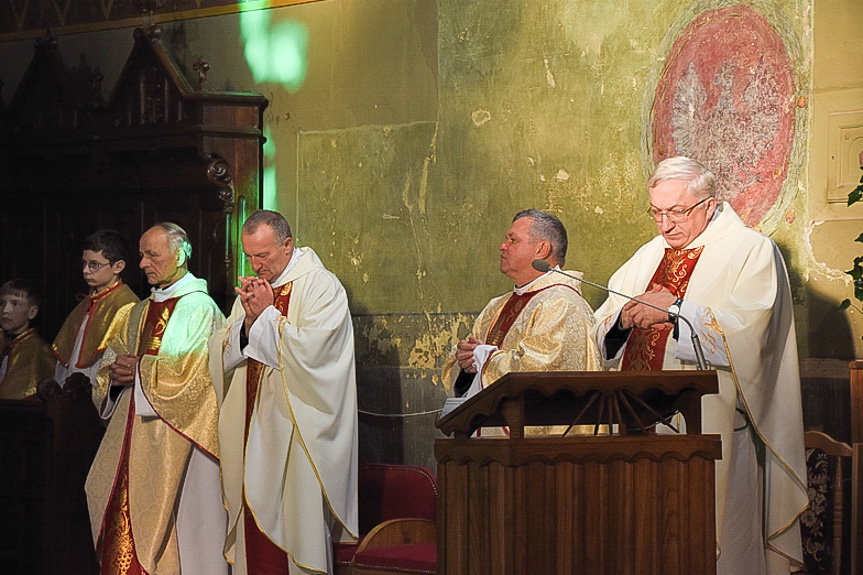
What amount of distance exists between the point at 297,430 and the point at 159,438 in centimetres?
81

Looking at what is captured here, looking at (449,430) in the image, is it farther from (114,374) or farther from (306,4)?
(306,4)

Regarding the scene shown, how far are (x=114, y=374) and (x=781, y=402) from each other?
339 centimetres

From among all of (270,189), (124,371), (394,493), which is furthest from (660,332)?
(270,189)

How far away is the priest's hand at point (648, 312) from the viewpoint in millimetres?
4508

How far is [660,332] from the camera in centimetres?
498

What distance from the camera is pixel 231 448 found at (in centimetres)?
608

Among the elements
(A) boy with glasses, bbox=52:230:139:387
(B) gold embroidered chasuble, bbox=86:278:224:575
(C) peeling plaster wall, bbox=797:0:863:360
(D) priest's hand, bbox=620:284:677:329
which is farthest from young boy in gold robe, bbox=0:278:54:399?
(C) peeling plaster wall, bbox=797:0:863:360

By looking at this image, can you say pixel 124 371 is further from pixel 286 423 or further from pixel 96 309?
pixel 286 423

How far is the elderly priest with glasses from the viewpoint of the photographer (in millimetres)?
4578

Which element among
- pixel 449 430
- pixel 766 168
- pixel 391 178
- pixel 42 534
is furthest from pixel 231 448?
pixel 766 168

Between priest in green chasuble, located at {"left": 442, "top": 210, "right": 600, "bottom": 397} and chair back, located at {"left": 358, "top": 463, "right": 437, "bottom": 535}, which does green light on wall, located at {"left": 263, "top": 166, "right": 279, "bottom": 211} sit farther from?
priest in green chasuble, located at {"left": 442, "top": 210, "right": 600, "bottom": 397}

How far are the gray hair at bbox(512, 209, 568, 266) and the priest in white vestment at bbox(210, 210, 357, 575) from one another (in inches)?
47.3

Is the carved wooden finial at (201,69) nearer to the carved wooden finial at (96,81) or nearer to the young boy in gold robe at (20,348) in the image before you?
the carved wooden finial at (96,81)

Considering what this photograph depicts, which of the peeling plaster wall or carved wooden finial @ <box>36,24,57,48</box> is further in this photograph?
carved wooden finial @ <box>36,24,57,48</box>
